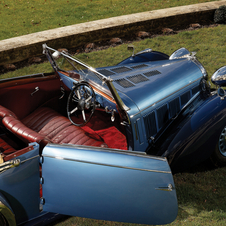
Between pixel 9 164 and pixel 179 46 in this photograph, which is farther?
pixel 179 46

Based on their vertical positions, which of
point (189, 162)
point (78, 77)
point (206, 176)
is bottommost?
point (206, 176)

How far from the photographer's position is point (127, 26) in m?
8.13

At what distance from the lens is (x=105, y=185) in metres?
2.59

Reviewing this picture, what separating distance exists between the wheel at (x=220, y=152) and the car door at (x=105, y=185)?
1.35 metres

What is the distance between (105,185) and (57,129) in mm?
1498

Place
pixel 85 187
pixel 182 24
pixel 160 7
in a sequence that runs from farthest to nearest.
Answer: pixel 160 7, pixel 182 24, pixel 85 187

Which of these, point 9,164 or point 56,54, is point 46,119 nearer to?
point 56,54

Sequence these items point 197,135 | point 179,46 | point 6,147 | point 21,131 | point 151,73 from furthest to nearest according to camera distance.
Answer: point 179,46 → point 151,73 → point 197,135 → point 6,147 → point 21,131

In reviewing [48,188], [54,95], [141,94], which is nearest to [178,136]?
[141,94]

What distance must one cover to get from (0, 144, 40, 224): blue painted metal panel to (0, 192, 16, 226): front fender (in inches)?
2.7

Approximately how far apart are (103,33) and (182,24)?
2651 mm

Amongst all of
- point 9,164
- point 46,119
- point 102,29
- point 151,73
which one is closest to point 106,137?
point 46,119

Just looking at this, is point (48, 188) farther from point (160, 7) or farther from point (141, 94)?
point (160, 7)

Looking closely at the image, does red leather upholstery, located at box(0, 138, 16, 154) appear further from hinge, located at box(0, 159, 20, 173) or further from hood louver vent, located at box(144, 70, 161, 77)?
hood louver vent, located at box(144, 70, 161, 77)
